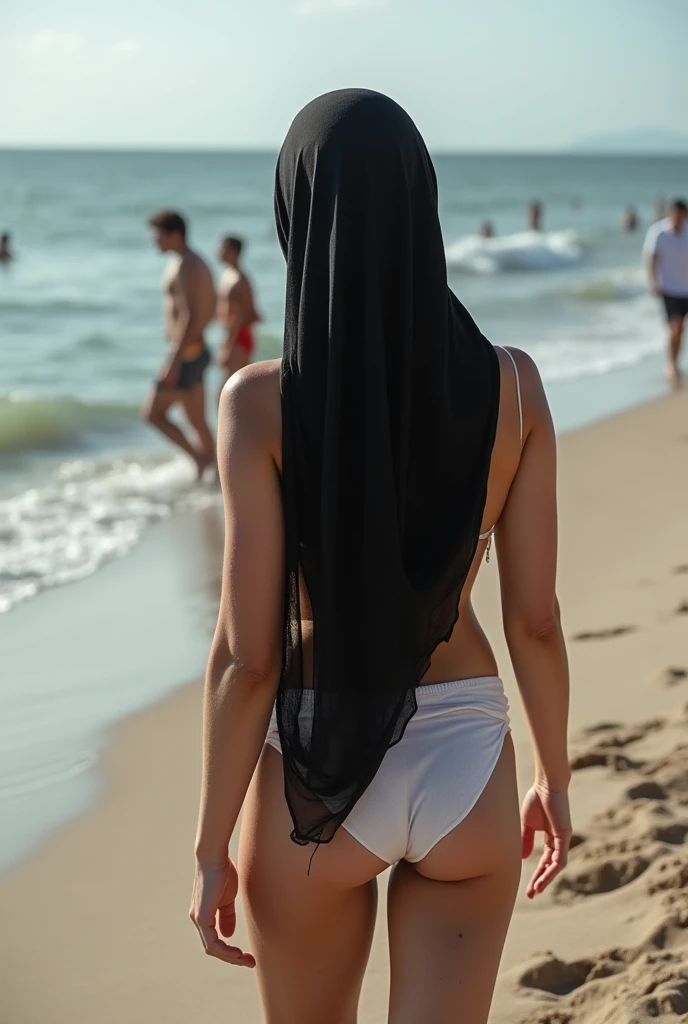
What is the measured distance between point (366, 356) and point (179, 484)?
23.1ft

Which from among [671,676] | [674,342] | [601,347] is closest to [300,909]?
[671,676]

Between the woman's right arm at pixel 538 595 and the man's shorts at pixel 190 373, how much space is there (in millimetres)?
6637

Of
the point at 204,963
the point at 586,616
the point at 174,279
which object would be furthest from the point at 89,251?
the point at 204,963

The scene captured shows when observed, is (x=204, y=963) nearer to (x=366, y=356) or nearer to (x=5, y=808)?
(x=5, y=808)

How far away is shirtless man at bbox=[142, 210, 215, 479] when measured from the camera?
26.2ft

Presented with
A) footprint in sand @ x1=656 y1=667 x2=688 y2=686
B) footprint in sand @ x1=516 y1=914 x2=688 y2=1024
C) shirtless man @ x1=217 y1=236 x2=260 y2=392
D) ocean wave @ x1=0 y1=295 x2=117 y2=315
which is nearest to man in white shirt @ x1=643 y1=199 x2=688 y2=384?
shirtless man @ x1=217 y1=236 x2=260 y2=392

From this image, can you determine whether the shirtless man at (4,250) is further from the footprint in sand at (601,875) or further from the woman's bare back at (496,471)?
the woman's bare back at (496,471)

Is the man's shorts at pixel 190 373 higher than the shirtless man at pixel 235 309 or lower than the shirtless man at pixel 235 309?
lower

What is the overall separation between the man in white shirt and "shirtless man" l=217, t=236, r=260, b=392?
4.31 metres

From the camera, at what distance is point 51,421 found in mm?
10891

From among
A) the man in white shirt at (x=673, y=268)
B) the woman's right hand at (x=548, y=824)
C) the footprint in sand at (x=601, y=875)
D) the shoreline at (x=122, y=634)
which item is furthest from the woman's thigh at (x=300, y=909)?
the man in white shirt at (x=673, y=268)

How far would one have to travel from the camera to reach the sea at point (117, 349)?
630 centimetres

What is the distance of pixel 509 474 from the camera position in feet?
5.50

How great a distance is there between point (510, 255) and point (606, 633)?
84.8 ft
